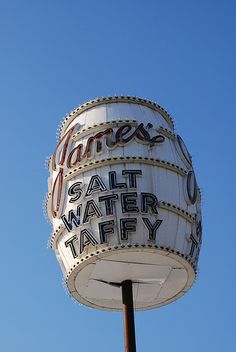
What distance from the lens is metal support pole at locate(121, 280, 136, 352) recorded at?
2534 centimetres

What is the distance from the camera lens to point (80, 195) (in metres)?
26.7

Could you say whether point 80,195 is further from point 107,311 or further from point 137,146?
point 107,311

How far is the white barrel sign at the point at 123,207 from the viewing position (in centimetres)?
2569

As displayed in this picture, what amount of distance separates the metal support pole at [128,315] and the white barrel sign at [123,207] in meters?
0.39

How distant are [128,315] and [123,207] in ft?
13.9

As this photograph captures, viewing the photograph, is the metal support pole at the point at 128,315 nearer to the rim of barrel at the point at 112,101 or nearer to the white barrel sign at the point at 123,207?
the white barrel sign at the point at 123,207

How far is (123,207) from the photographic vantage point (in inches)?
1016

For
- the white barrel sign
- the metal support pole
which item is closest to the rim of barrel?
the white barrel sign

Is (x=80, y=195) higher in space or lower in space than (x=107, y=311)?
higher

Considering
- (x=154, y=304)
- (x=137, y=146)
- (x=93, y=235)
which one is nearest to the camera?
(x=93, y=235)

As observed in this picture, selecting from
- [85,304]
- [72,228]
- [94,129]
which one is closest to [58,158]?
[94,129]

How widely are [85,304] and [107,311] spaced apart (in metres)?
1.26

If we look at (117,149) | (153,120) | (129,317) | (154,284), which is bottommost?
(129,317)

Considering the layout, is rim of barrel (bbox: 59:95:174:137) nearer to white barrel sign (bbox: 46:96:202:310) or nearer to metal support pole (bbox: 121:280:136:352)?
white barrel sign (bbox: 46:96:202:310)
